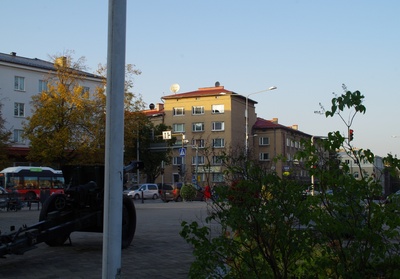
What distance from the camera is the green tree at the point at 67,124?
126 feet

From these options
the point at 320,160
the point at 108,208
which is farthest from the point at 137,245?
the point at 320,160

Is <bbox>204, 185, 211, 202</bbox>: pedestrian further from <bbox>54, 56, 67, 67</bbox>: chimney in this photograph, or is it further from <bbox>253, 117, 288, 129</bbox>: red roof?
<bbox>253, 117, 288, 129</bbox>: red roof

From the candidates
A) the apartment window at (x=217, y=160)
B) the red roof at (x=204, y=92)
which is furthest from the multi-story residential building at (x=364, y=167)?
the red roof at (x=204, y=92)

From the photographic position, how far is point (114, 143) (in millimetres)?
4531

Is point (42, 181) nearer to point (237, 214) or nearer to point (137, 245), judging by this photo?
point (137, 245)

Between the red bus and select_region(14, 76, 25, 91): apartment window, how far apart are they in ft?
68.6

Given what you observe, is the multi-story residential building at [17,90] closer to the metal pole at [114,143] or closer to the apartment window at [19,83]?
the apartment window at [19,83]

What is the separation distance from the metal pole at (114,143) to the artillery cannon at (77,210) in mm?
4335

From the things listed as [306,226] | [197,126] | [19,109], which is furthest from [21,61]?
[306,226]

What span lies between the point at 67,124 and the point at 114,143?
36020 millimetres

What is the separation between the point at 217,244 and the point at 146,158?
59.5m

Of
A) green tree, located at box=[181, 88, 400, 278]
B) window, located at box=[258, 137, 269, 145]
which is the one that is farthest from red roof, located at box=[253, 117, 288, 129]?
green tree, located at box=[181, 88, 400, 278]

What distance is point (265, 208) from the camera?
13.3 feet

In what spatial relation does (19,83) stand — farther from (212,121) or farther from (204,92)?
(204,92)
